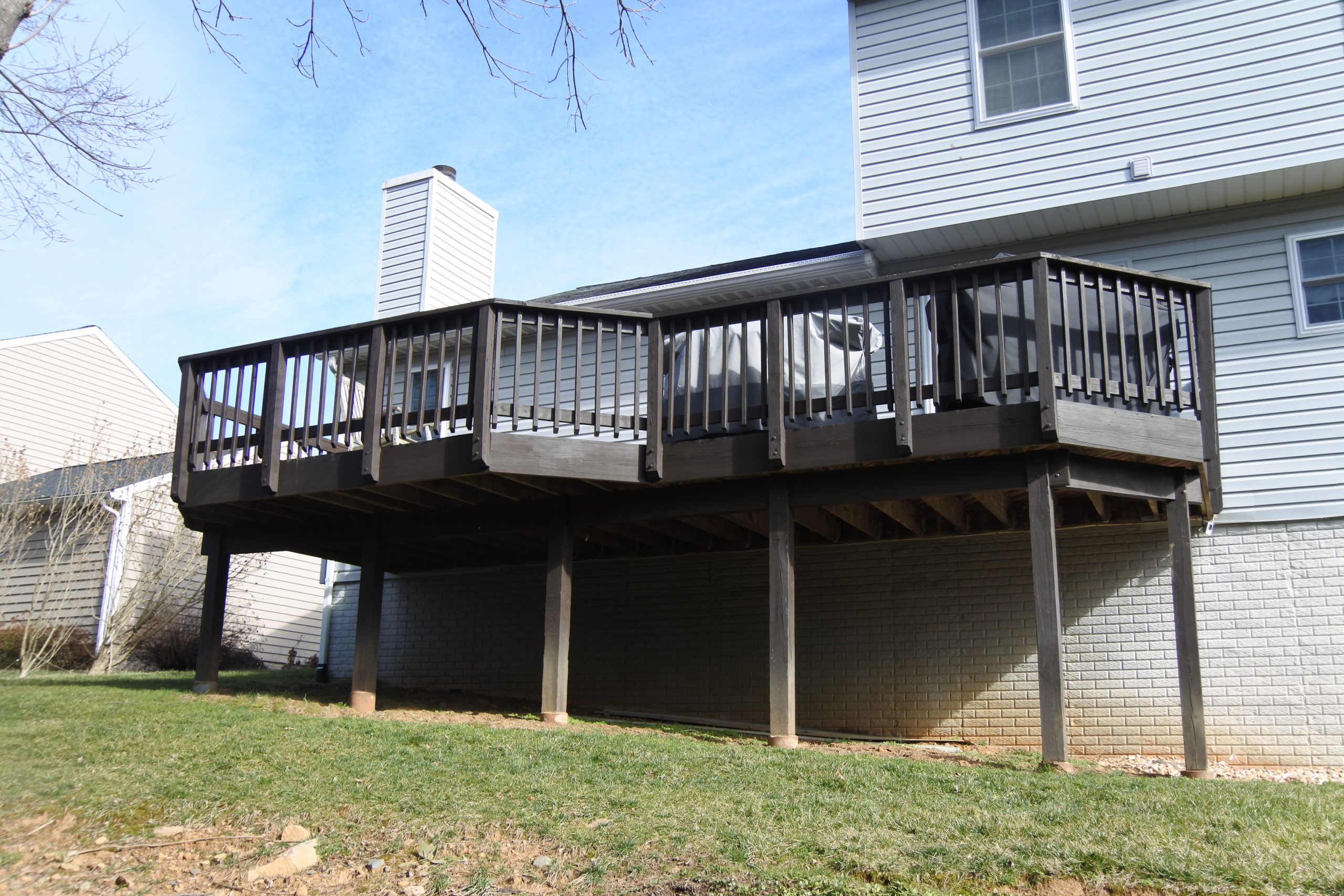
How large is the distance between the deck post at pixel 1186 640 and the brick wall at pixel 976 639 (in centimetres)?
188

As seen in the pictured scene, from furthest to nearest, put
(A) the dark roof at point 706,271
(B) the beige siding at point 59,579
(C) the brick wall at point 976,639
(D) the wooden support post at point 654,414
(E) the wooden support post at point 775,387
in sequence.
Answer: (B) the beige siding at point 59,579 < (A) the dark roof at point 706,271 < (C) the brick wall at point 976,639 < (D) the wooden support post at point 654,414 < (E) the wooden support post at point 775,387

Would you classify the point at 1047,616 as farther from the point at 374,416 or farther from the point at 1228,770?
the point at 374,416

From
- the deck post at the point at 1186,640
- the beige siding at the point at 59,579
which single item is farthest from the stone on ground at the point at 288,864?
the beige siding at the point at 59,579

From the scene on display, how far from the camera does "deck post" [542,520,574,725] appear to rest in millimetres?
8500

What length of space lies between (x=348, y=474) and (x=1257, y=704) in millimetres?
7609

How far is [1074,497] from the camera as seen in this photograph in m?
9.28

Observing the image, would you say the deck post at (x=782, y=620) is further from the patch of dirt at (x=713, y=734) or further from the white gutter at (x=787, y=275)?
the white gutter at (x=787, y=275)

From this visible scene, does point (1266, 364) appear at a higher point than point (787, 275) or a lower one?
lower

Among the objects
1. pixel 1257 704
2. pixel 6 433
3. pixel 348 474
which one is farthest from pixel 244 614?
pixel 1257 704

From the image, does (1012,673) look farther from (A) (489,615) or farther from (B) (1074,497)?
(A) (489,615)

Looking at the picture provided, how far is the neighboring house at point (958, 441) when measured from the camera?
7.81 m

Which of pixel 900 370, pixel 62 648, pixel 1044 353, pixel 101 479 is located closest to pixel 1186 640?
pixel 1044 353

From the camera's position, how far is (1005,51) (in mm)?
10898

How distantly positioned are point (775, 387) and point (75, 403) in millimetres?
16698
